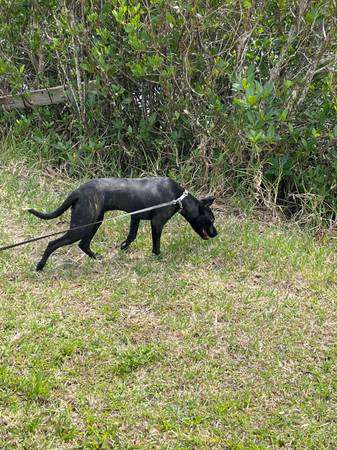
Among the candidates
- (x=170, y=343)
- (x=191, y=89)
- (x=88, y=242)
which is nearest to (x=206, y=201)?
(x=88, y=242)

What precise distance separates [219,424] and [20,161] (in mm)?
4615

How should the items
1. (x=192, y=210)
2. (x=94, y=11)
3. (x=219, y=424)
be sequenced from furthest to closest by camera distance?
(x=94, y=11), (x=192, y=210), (x=219, y=424)

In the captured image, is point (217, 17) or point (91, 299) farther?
point (217, 17)

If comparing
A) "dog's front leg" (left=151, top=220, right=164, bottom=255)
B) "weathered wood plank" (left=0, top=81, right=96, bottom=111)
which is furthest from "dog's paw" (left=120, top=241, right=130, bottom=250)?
"weathered wood plank" (left=0, top=81, right=96, bottom=111)

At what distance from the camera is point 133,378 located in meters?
3.85

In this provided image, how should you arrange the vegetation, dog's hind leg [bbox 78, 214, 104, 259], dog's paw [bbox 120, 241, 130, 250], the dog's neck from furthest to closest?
the vegetation, dog's paw [bbox 120, 241, 130, 250], the dog's neck, dog's hind leg [bbox 78, 214, 104, 259]

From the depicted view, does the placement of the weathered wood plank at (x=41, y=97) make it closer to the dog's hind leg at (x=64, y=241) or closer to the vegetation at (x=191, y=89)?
the vegetation at (x=191, y=89)

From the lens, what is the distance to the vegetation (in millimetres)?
6234

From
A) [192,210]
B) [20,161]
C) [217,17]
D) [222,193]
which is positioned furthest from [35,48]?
[192,210]

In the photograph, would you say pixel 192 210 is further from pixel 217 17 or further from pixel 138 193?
pixel 217 17

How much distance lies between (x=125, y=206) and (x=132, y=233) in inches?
17.1

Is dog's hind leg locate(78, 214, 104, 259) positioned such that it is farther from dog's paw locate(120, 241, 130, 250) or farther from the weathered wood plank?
the weathered wood plank

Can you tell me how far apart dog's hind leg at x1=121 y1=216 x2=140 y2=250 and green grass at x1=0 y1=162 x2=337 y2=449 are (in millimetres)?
98

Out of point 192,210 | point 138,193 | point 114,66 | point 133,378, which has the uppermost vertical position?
point 114,66
